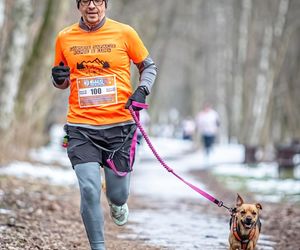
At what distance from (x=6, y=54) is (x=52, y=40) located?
2850mm

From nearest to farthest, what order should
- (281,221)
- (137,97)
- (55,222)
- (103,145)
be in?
(137,97) < (103,145) < (55,222) < (281,221)

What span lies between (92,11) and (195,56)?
3834cm

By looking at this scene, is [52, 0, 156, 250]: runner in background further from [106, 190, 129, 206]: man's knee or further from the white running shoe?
the white running shoe

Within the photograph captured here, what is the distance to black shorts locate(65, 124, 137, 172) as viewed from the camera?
19.4ft

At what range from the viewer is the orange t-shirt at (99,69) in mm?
6012

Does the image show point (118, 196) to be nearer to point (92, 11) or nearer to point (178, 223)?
point (92, 11)

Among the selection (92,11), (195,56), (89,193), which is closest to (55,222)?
(89,193)

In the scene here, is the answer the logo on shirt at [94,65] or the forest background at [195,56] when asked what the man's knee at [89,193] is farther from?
the forest background at [195,56]

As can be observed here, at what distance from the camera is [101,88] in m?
6.01

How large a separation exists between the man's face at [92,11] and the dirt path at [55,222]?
221 centimetres

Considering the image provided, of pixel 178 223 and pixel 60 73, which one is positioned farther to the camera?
pixel 178 223

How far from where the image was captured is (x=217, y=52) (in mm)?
51688

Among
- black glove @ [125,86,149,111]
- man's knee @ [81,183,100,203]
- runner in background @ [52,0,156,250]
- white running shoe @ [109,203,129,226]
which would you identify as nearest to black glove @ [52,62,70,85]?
runner in background @ [52,0,156,250]

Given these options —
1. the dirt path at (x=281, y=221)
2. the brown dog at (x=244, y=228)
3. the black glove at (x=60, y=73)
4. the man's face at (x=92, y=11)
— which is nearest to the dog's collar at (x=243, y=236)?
the brown dog at (x=244, y=228)
